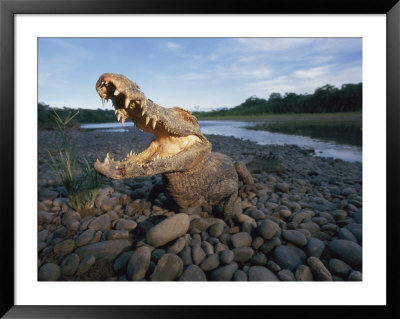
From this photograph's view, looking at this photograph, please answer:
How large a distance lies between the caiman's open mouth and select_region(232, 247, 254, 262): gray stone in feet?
3.61

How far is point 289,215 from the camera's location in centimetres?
310

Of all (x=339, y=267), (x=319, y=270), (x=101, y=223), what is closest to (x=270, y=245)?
(x=319, y=270)

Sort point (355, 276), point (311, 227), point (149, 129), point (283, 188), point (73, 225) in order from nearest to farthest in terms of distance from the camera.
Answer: point (355, 276) → point (149, 129) → point (311, 227) → point (73, 225) → point (283, 188)

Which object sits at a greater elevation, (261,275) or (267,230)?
(267,230)

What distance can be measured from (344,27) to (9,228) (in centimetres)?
369

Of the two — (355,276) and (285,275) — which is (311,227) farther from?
(285,275)

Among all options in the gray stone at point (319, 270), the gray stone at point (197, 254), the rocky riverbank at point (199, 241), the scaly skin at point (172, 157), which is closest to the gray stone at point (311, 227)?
the rocky riverbank at point (199, 241)

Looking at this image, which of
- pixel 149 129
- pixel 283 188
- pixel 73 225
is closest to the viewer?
pixel 149 129

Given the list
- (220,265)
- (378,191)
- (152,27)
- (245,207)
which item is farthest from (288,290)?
(152,27)

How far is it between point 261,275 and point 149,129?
6.47 ft

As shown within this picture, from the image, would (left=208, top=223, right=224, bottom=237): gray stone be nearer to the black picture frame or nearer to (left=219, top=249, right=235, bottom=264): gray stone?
(left=219, top=249, right=235, bottom=264): gray stone

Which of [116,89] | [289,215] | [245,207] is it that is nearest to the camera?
[116,89]

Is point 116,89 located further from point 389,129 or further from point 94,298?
point 389,129

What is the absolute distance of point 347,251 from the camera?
2.12 meters
